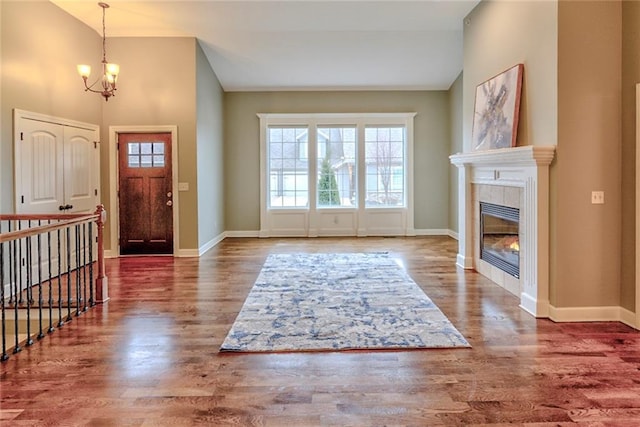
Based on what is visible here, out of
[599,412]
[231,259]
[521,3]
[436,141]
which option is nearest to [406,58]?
[436,141]

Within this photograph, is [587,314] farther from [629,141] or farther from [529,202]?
[629,141]

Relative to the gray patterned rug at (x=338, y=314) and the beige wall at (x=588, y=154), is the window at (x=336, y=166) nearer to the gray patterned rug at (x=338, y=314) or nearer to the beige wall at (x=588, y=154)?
the gray patterned rug at (x=338, y=314)

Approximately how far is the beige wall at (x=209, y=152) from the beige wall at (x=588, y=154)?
18.0ft

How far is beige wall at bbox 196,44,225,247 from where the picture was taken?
761 centimetres

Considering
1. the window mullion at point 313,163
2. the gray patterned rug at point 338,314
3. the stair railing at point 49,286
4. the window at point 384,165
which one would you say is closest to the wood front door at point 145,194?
the stair railing at point 49,286

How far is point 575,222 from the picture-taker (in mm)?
3938

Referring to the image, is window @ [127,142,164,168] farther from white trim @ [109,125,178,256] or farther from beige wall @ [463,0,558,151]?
beige wall @ [463,0,558,151]

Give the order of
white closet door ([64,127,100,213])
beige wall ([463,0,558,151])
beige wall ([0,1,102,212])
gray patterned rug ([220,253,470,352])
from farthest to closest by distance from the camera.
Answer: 1. white closet door ([64,127,100,213])
2. beige wall ([0,1,102,212])
3. beige wall ([463,0,558,151])
4. gray patterned rug ([220,253,470,352])

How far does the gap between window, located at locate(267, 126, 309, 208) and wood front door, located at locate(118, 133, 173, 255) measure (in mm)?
2867

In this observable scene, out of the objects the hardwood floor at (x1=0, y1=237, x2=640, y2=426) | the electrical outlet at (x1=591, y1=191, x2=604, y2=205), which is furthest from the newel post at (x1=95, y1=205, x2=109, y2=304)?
the electrical outlet at (x1=591, y1=191, x2=604, y2=205)

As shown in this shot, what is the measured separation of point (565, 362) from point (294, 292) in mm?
2716

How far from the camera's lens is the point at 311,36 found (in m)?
7.43

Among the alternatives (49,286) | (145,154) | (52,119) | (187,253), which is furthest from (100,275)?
(145,154)

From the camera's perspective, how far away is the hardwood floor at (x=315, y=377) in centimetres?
239
